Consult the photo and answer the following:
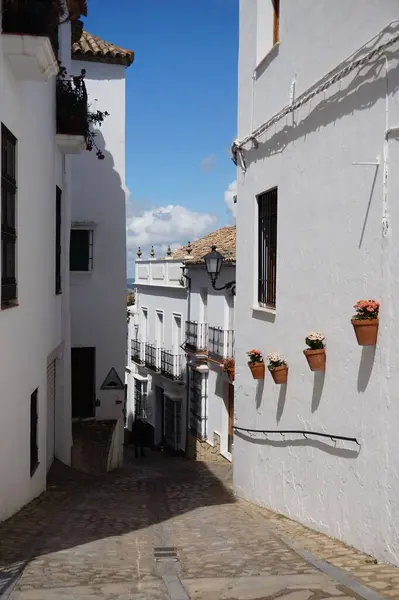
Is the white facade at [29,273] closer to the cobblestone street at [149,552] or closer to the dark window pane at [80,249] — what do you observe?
the cobblestone street at [149,552]

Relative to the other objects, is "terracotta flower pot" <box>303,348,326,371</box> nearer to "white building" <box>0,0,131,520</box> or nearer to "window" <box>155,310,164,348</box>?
"white building" <box>0,0,131,520</box>

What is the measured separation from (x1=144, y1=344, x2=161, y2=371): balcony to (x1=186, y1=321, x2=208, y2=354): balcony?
364 cm

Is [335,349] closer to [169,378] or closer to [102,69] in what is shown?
[102,69]

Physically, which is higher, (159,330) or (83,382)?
(159,330)

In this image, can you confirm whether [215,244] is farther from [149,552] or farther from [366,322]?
[366,322]

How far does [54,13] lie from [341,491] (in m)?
5.93

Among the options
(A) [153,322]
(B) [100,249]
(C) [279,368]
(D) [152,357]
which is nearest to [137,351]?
(A) [153,322]

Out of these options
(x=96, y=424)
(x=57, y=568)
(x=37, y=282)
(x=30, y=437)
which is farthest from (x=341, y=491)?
(x=96, y=424)

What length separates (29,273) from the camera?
969cm

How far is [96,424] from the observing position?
708 inches

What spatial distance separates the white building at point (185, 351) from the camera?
2131cm

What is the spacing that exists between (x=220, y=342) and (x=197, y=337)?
6.25 feet

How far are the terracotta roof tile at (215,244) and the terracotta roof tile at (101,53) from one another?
19.1ft

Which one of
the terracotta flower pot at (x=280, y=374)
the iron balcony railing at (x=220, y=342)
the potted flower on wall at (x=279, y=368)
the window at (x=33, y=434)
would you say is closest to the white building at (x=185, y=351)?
the iron balcony railing at (x=220, y=342)
